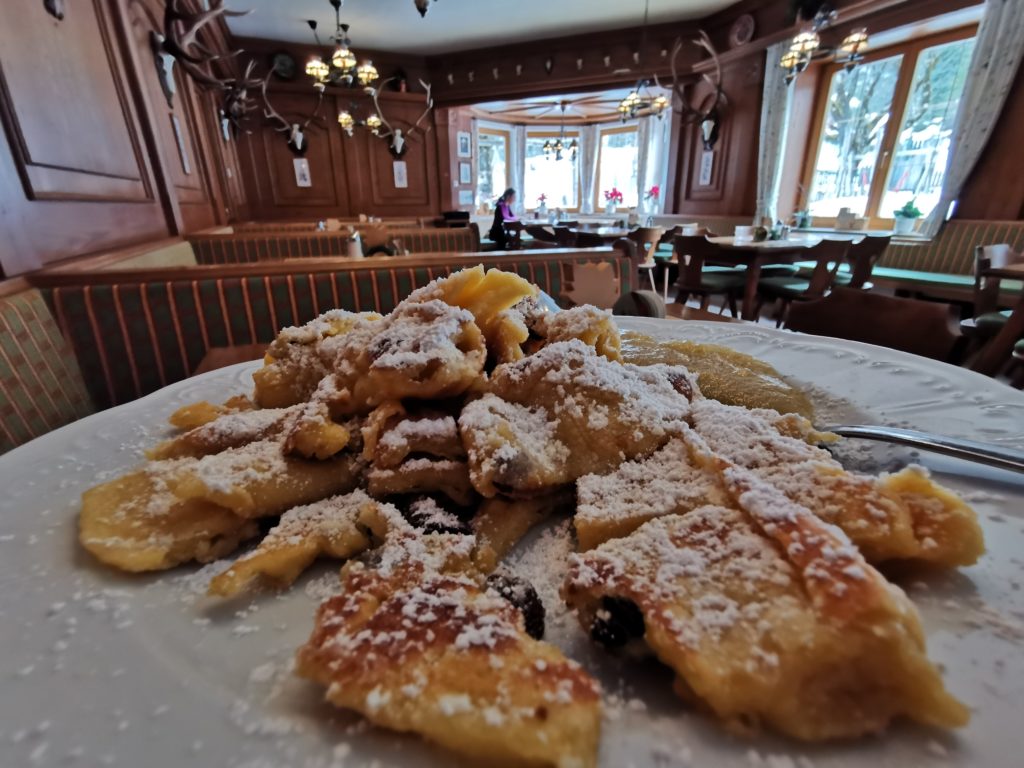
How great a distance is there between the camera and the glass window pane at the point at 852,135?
6734 millimetres

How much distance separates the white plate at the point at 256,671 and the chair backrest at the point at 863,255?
504 centimetres

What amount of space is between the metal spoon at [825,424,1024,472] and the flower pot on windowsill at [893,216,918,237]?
7.14m

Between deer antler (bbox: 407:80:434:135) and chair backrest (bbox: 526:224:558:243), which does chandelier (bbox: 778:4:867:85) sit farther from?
deer antler (bbox: 407:80:434:135)

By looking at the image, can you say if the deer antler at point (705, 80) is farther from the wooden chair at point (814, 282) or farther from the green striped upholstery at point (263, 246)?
the green striped upholstery at point (263, 246)

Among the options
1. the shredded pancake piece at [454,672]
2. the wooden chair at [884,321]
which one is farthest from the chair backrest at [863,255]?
the shredded pancake piece at [454,672]

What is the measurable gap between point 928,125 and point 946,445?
25.9 feet

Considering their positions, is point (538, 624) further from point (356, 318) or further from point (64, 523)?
point (356, 318)

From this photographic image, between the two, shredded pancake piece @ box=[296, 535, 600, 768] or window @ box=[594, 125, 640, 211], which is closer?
shredded pancake piece @ box=[296, 535, 600, 768]

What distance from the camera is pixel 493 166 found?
1508 cm

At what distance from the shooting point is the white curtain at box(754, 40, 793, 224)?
7166 millimetres

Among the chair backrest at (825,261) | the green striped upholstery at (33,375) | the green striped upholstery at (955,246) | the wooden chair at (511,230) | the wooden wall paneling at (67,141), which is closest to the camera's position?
the green striped upholstery at (33,375)

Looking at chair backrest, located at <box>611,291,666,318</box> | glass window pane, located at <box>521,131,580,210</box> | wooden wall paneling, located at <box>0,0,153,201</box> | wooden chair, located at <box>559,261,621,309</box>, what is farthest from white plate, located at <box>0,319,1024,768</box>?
glass window pane, located at <box>521,131,580,210</box>

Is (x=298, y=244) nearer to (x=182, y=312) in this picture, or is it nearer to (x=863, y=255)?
(x=182, y=312)

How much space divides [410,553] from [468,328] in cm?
42
